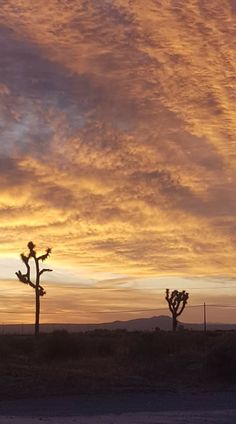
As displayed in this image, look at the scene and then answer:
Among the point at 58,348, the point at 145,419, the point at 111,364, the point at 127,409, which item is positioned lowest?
the point at 145,419

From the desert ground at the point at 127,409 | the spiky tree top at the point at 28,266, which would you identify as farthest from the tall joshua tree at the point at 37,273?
the desert ground at the point at 127,409

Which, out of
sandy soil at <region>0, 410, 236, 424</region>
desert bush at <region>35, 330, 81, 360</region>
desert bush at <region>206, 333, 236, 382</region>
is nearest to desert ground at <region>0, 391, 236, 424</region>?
sandy soil at <region>0, 410, 236, 424</region>

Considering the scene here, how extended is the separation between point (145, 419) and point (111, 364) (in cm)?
1391

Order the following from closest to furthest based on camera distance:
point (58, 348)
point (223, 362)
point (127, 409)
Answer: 1. point (127, 409)
2. point (223, 362)
3. point (58, 348)

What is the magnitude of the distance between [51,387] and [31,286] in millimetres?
25413

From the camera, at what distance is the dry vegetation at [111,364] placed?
82.7ft

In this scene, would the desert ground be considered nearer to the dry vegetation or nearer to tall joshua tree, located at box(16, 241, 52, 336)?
the dry vegetation

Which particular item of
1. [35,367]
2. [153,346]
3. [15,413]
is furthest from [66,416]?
[153,346]

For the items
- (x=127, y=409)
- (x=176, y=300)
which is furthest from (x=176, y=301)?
(x=127, y=409)

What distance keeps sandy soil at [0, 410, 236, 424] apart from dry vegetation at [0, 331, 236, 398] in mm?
4637

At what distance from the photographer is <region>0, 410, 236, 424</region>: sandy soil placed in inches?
707

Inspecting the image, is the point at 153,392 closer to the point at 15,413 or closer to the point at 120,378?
the point at 120,378

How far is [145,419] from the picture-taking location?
61.3ft

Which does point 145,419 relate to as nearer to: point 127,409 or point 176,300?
point 127,409
